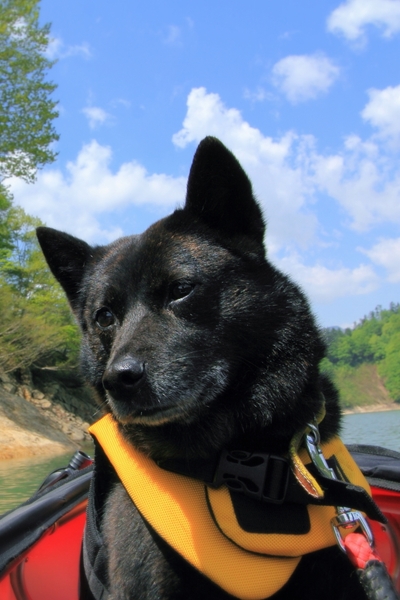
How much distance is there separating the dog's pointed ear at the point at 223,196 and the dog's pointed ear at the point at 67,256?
718mm

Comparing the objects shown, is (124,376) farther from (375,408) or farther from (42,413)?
(375,408)

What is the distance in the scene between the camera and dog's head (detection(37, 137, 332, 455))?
7.11 ft

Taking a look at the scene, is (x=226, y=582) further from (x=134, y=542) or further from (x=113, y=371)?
(x=113, y=371)

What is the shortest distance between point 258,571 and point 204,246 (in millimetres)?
1356

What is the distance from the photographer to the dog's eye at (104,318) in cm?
259

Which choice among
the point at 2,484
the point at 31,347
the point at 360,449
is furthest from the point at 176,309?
the point at 31,347

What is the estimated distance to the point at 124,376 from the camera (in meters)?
2.03

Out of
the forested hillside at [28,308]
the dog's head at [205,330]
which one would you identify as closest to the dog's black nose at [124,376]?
the dog's head at [205,330]

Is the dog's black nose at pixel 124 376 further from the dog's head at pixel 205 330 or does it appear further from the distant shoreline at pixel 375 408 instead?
the distant shoreline at pixel 375 408

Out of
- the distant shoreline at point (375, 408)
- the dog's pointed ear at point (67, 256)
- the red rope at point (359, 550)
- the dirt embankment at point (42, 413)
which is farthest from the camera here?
the distant shoreline at point (375, 408)

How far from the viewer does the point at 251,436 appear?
2.21 m

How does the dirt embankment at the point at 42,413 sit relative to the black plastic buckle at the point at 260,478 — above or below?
above

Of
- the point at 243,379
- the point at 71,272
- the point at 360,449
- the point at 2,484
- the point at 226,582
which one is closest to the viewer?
the point at 226,582

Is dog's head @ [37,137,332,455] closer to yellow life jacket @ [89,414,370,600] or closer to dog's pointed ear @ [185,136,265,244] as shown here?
dog's pointed ear @ [185,136,265,244]
